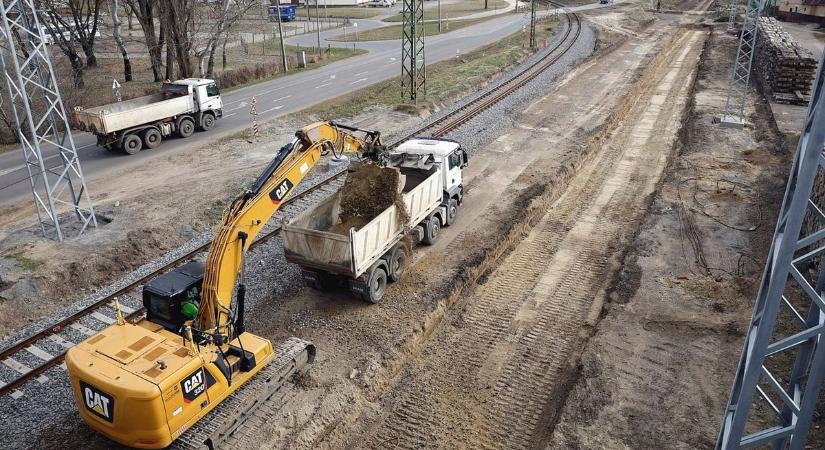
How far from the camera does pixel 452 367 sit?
458 inches

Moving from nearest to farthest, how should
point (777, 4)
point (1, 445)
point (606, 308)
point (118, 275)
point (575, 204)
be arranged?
point (1, 445), point (606, 308), point (118, 275), point (575, 204), point (777, 4)

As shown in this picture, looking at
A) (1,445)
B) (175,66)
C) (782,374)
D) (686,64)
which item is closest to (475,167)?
(782,374)

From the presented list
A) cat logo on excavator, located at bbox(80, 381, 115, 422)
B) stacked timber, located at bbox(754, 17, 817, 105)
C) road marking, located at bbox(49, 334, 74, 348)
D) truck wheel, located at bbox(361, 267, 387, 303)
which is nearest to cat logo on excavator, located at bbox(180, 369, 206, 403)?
cat logo on excavator, located at bbox(80, 381, 115, 422)

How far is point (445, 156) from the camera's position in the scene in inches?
644

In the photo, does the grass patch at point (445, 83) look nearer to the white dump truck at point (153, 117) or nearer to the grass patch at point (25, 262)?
the white dump truck at point (153, 117)

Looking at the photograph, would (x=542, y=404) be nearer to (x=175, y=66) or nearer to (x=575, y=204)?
(x=575, y=204)

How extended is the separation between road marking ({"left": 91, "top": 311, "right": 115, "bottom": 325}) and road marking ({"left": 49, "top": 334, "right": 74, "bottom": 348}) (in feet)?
2.82

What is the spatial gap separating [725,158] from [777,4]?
53433 millimetres

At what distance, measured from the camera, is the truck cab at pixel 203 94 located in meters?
27.8

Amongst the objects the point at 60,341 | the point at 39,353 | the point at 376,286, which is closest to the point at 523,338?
the point at 376,286

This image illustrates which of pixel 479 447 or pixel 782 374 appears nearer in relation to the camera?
pixel 479 447

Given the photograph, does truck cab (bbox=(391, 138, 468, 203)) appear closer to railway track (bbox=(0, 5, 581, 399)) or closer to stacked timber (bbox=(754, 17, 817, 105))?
railway track (bbox=(0, 5, 581, 399))

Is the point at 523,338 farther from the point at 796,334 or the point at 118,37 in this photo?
the point at 118,37

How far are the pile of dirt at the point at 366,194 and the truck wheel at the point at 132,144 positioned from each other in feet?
49.2
